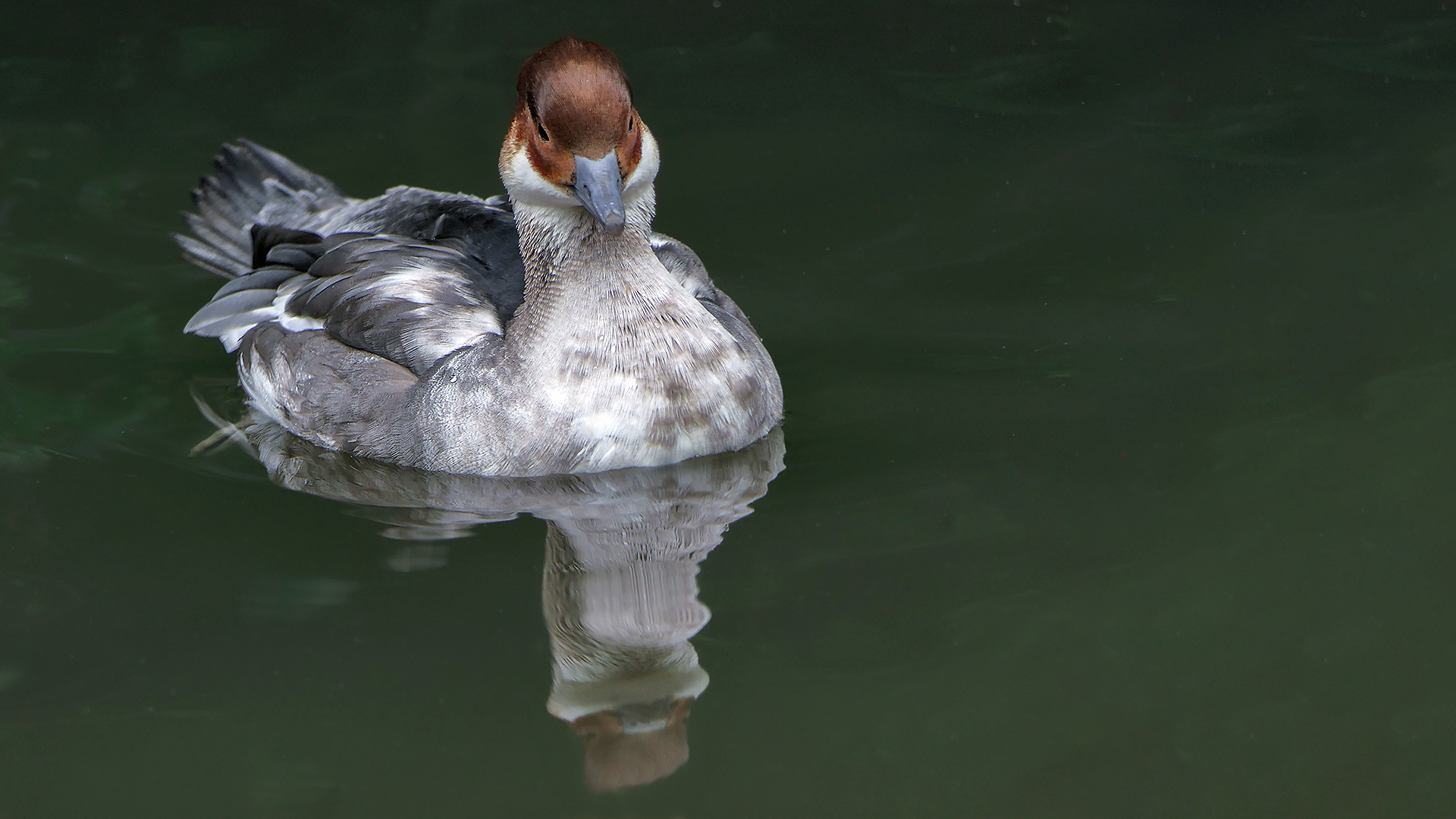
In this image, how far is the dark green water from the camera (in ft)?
14.0

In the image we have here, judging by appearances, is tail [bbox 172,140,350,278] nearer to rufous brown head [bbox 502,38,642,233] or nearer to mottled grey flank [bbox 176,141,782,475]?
mottled grey flank [bbox 176,141,782,475]

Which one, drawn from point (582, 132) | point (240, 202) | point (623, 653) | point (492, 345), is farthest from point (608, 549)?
point (240, 202)

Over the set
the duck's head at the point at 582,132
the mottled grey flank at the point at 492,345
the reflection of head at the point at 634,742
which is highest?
the duck's head at the point at 582,132

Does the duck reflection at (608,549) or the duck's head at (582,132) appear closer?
the duck reflection at (608,549)

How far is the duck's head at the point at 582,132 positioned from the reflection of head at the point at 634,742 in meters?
1.61

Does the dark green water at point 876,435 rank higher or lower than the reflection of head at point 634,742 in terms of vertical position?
higher

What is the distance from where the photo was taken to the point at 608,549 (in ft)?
17.2

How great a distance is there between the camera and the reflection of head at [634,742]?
13.8 feet

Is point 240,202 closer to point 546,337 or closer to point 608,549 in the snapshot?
point 546,337

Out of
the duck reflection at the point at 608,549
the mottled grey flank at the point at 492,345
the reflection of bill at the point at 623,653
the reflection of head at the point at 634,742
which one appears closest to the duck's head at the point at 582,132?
the mottled grey flank at the point at 492,345

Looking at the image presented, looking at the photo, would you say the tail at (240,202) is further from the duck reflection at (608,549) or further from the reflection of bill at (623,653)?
the reflection of bill at (623,653)

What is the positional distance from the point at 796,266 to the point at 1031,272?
1079 millimetres

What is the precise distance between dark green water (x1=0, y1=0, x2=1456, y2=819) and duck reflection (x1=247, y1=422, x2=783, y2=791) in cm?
8

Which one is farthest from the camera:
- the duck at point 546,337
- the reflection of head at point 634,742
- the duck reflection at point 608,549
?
the duck at point 546,337
